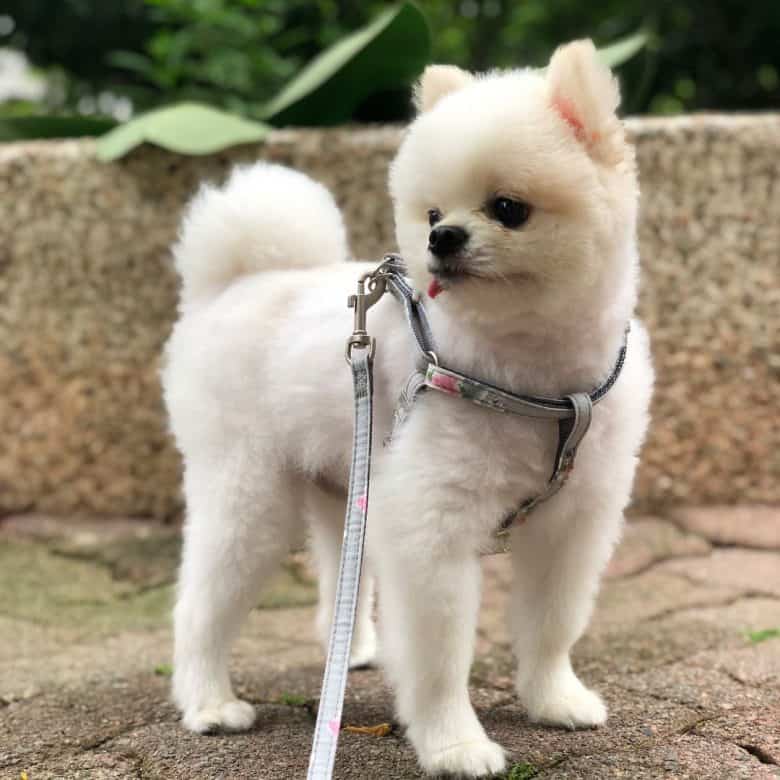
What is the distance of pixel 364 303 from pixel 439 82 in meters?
0.43

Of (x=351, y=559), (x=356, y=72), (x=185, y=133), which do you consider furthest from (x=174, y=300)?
(x=351, y=559)

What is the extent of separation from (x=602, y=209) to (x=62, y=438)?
9.73 feet

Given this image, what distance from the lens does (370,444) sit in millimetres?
1823

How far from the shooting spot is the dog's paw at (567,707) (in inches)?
81.2

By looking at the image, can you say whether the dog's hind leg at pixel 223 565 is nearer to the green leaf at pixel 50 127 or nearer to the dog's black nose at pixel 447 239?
the dog's black nose at pixel 447 239

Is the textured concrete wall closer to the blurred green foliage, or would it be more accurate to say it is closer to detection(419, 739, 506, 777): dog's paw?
the blurred green foliage

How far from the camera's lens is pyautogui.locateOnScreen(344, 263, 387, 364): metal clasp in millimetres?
1877

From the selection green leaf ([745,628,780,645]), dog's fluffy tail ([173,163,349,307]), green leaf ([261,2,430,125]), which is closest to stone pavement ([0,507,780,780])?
green leaf ([745,628,780,645])

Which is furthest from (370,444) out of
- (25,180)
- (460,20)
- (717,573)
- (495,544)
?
(460,20)

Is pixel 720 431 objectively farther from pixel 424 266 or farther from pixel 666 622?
pixel 424 266

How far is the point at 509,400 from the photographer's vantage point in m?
1.75

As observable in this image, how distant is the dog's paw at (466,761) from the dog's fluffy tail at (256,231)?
3.82 feet

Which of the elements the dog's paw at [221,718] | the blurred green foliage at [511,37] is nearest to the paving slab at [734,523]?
the dog's paw at [221,718]

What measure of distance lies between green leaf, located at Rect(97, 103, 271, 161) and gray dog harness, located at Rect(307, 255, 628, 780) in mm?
1966
